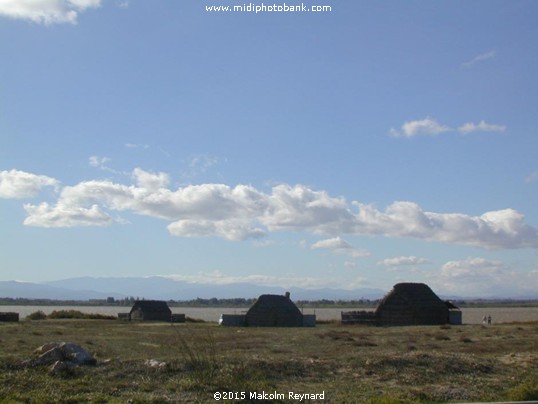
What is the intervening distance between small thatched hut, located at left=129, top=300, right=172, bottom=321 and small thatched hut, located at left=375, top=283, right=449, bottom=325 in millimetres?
24128

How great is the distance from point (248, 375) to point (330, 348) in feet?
39.8

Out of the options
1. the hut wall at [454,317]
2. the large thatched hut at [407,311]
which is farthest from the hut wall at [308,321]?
the hut wall at [454,317]

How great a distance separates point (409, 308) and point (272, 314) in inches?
486

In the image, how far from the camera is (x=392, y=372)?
17359mm

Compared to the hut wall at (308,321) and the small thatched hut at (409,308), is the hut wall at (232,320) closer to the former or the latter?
the hut wall at (308,321)

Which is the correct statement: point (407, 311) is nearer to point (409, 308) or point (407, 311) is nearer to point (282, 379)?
point (409, 308)

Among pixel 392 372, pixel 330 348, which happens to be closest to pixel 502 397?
pixel 392 372

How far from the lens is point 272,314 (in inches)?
2549

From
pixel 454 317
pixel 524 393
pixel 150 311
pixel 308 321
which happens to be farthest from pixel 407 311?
pixel 524 393

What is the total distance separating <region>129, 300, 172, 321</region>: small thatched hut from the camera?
74.6m

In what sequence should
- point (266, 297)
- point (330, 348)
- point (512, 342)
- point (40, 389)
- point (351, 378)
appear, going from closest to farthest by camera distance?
point (40, 389) → point (351, 378) → point (330, 348) → point (512, 342) → point (266, 297)

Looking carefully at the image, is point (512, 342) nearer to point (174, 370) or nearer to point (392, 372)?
point (392, 372)

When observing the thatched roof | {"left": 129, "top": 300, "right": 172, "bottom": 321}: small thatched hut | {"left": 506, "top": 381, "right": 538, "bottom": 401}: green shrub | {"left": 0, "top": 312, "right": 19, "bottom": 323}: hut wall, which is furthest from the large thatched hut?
{"left": 506, "top": 381, "right": 538, "bottom": 401}: green shrub

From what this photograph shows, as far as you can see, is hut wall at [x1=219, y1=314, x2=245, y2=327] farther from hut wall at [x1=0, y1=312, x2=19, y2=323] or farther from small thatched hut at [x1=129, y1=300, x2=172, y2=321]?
hut wall at [x1=0, y1=312, x2=19, y2=323]
